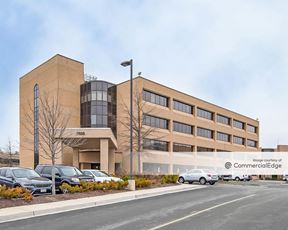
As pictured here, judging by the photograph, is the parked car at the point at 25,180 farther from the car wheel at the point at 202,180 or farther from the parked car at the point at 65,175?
the car wheel at the point at 202,180

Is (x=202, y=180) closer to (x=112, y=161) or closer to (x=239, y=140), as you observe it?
(x=112, y=161)

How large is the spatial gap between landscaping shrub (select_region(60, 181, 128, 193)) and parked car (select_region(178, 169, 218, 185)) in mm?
13091

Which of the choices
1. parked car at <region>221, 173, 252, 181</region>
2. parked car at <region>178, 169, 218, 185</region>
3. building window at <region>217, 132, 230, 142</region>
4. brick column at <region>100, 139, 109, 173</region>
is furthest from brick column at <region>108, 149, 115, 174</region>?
building window at <region>217, 132, 230, 142</region>

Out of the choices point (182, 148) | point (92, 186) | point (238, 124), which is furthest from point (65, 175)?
point (238, 124)

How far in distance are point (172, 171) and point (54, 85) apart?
2342 centimetres

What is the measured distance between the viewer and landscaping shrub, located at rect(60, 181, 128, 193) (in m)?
19.1

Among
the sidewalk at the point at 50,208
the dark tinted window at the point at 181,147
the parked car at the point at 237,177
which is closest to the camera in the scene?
the sidewalk at the point at 50,208

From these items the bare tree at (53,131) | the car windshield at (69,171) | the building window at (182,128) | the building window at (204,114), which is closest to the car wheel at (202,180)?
the bare tree at (53,131)

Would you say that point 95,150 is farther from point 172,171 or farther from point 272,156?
point 272,156

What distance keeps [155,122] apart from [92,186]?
38.0m

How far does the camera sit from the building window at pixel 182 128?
63812 millimetres

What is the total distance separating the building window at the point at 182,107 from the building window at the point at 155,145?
7.23 m

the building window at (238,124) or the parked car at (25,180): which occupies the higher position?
the building window at (238,124)

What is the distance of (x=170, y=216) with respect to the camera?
12.1 m
